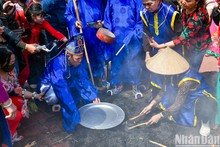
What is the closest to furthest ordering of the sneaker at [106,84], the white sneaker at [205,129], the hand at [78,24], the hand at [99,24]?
the white sneaker at [205,129]
the hand at [78,24]
the hand at [99,24]
the sneaker at [106,84]

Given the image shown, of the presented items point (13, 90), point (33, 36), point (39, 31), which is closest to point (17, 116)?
point (13, 90)

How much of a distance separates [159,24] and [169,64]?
1.00 m

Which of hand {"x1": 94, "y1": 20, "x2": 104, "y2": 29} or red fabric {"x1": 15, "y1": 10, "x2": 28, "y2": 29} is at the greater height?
red fabric {"x1": 15, "y1": 10, "x2": 28, "y2": 29}

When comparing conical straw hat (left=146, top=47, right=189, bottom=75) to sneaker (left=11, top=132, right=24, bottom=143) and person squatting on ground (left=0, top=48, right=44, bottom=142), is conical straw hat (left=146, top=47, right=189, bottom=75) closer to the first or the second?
person squatting on ground (left=0, top=48, right=44, bottom=142)

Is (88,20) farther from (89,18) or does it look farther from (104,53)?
(104,53)

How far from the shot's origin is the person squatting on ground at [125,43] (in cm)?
474

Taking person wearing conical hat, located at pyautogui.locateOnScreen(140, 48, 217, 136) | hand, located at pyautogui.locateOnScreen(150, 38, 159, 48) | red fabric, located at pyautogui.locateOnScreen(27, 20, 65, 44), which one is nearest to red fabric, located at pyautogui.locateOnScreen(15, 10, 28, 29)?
red fabric, located at pyautogui.locateOnScreen(27, 20, 65, 44)

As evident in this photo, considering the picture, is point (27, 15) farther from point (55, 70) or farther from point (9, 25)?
point (55, 70)

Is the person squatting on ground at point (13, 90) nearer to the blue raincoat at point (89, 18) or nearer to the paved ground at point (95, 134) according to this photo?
the paved ground at point (95, 134)

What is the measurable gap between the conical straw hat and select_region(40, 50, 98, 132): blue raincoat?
1333 millimetres

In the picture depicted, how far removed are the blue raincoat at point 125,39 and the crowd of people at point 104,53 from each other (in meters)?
0.02

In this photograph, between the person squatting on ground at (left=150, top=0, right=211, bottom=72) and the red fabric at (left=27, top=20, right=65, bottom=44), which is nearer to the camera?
the person squatting on ground at (left=150, top=0, right=211, bottom=72)

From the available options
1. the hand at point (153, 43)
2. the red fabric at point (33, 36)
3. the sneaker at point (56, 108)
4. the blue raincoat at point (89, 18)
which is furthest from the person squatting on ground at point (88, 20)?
the sneaker at point (56, 108)

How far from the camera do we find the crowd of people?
368 cm
